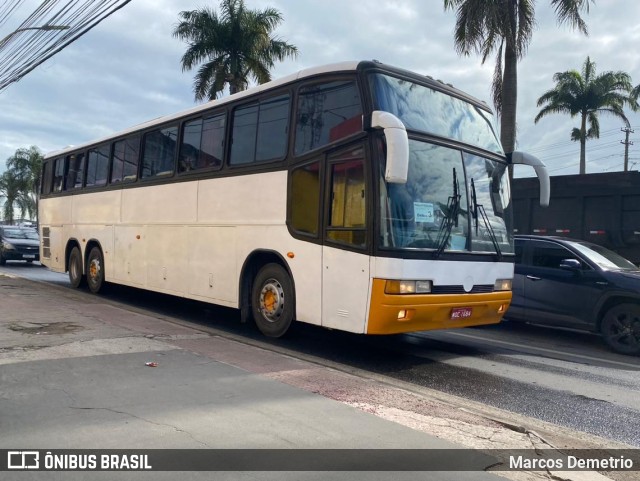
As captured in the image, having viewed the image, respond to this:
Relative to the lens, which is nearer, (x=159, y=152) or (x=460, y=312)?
(x=460, y=312)

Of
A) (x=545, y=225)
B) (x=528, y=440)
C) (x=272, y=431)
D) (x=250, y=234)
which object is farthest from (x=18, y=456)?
(x=545, y=225)

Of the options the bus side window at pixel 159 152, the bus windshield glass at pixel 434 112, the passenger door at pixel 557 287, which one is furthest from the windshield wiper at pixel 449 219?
the bus side window at pixel 159 152

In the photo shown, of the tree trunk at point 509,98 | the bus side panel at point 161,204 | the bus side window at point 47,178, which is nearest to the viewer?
the bus side panel at point 161,204

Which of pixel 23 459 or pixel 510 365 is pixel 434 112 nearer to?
pixel 510 365

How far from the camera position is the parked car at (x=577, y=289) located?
8.46m

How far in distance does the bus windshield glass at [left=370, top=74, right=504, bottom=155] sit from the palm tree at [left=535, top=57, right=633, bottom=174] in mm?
28170

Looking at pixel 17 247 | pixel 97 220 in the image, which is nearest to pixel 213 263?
pixel 97 220

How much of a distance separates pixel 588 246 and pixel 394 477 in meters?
7.27

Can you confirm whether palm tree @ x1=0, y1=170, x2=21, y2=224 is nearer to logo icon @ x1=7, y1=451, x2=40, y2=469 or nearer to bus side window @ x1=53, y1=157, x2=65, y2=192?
bus side window @ x1=53, y1=157, x2=65, y2=192

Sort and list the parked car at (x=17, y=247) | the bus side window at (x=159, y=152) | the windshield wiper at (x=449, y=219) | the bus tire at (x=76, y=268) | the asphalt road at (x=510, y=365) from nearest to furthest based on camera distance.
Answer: the asphalt road at (x=510, y=365), the windshield wiper at (x=449, y=219), the bus side window at (x=159, y=152), the bus tire at (x=76, y=268), the parked car at (x=17, y=247)

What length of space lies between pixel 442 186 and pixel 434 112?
40.9 inches

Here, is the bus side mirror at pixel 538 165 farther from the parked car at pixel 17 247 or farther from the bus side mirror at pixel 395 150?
the parked car at pixel 17 247

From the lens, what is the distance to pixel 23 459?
3.81m

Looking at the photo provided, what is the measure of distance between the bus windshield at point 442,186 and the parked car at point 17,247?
65.4 ft
